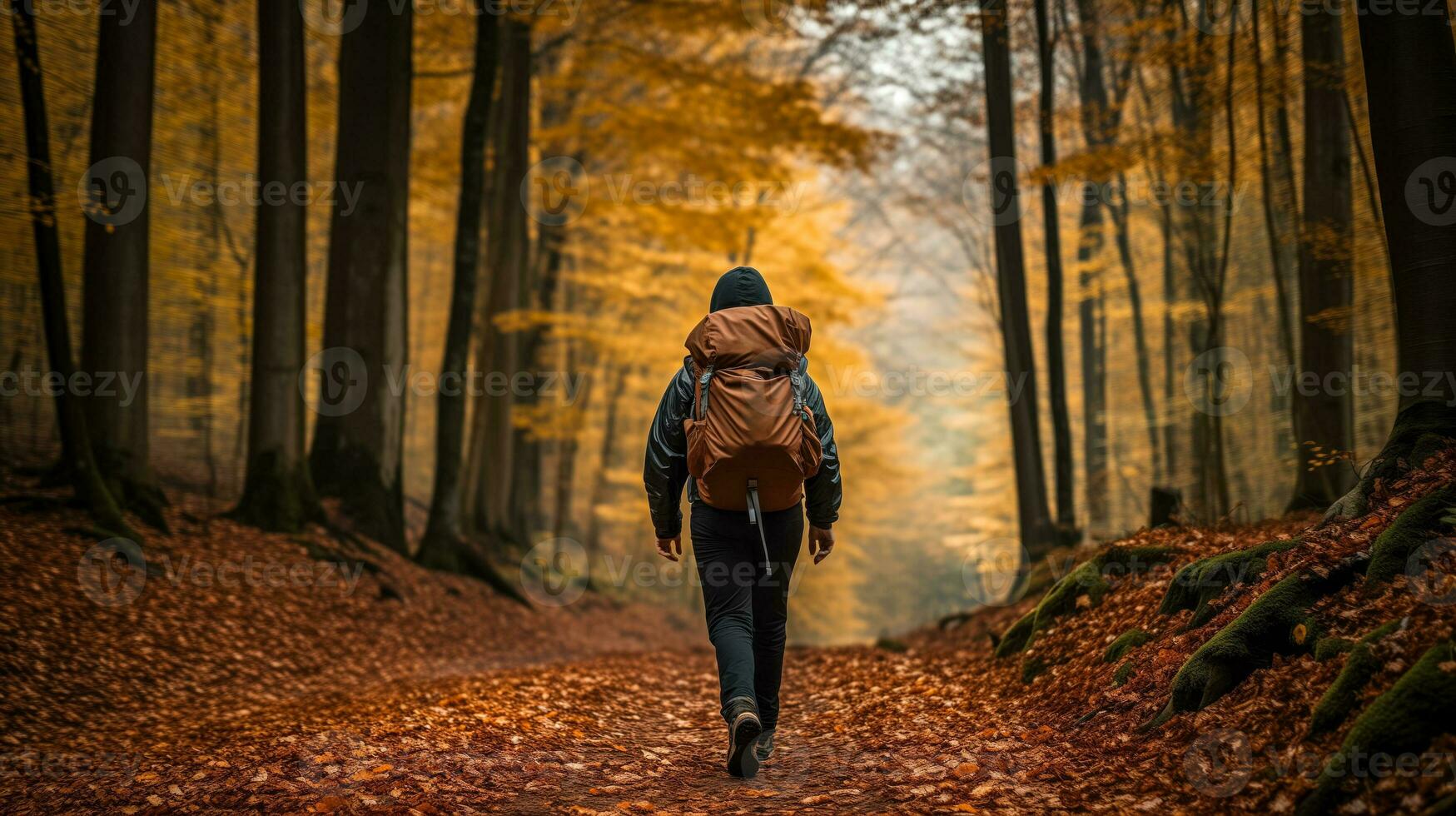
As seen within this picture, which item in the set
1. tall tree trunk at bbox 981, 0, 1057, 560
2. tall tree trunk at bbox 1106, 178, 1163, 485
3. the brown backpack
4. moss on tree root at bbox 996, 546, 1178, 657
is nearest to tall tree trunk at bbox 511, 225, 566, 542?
tall tree trunk at bbox 981, 0, 1057, 560

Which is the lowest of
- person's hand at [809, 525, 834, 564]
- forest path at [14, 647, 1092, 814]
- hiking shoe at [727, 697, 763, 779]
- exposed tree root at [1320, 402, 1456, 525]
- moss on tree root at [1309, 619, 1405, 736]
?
forest path at [14, 647, 1092, 814]

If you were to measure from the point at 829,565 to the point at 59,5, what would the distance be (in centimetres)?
2127

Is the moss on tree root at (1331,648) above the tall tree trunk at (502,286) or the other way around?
the other way around

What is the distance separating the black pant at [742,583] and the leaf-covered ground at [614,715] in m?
0.54

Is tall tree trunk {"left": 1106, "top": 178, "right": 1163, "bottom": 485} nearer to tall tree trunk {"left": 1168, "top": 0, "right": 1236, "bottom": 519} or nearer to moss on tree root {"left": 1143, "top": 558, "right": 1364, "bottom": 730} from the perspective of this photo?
tall tree trunk {"left": 1168, "top": 0, "right": 1236, "bottom": 519}

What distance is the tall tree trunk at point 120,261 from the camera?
315 inches

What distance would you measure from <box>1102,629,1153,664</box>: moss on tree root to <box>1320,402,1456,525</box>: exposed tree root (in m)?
1.02

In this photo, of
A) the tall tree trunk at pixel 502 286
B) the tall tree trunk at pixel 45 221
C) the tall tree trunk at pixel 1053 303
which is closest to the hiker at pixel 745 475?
the tall tree trunk at pixel 45 221

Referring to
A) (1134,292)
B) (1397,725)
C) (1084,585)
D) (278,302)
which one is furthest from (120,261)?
(1134,292)

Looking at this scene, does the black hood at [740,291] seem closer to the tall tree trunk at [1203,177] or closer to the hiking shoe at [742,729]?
the hiking shoe at [742,729]

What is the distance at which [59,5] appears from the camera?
1199cm

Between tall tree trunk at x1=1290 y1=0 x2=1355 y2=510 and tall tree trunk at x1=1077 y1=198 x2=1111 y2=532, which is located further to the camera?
tall tree trunk at x1=1077 y1=198 x2=1111 y2=532

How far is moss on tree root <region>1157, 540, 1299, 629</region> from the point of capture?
428 centimetres

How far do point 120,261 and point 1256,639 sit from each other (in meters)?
9.22
